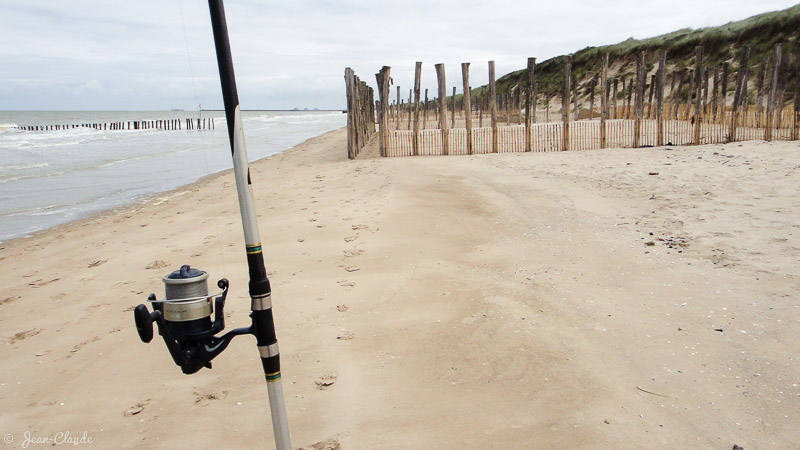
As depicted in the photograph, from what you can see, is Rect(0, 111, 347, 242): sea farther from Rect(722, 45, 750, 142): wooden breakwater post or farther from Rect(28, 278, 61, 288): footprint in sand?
Rect(722, 45, 750, 142): wooden breakwater post

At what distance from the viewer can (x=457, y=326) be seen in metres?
4.15

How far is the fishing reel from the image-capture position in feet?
7.07

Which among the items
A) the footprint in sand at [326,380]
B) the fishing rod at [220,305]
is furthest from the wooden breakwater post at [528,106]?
the fishing rod at [220,305]

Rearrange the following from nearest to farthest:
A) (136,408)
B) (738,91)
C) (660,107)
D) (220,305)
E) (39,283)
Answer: (220,305), (136,408), (39,283), (660,107), (738,91)

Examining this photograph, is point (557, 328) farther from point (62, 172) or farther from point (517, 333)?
point (62, 172)

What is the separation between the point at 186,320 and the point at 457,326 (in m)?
2.44

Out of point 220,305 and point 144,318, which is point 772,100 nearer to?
point 220,305

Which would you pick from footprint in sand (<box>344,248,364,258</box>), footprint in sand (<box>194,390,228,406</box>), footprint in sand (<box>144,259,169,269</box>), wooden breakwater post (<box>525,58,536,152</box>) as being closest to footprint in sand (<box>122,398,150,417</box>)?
footprint in sand (<box>194,390,228,406</box>)

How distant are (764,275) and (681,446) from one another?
2.82 metres

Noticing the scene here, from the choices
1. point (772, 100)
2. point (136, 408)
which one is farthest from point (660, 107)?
point (136, 408)

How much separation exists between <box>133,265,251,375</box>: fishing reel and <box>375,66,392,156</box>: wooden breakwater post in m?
12.0

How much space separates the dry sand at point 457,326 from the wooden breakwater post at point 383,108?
5930 millimetres

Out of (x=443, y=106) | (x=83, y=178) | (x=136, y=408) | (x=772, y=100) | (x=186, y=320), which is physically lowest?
(x=136, y=408)

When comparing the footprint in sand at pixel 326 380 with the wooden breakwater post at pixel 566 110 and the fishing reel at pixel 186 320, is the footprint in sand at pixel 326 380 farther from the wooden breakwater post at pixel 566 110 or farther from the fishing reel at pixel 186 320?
the wooden breakwater post at pixel 566 110
